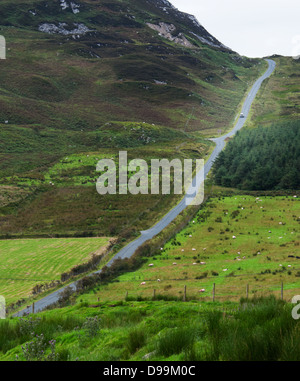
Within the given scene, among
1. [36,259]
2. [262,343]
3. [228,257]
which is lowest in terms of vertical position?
[36,259]

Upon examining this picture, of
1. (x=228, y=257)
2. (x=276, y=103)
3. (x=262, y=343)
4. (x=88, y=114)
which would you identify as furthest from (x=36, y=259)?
(x=276, y=103)

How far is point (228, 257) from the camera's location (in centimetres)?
3772

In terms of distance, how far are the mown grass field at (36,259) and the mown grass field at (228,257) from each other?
23.1 ft

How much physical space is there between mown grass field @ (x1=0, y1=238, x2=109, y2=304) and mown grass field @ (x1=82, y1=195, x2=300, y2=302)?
7048 millimetres

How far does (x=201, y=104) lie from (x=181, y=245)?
11136cm

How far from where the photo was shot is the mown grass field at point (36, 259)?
3303cm

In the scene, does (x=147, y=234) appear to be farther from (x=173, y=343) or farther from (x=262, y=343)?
(x=262, y=343)

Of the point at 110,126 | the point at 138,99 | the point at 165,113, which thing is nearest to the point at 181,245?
the point at 110,126

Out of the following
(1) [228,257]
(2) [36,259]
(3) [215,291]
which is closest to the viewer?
(3) [215,291]

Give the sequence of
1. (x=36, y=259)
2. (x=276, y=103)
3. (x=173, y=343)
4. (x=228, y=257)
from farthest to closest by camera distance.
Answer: (x=276, y=103) < (x=36, y=259) < (x=228, y=257) < (x=173, y=343)

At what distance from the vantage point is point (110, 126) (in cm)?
11206

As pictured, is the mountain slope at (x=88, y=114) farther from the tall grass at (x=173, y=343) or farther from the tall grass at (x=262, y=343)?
the tall grass at (x=262, y=343)

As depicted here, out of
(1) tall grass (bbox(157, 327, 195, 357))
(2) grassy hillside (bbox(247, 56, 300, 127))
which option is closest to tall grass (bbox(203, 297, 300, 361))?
(1) tall grass (bbox(157, 327, 195, 357))

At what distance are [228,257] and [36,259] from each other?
21.2 metres
